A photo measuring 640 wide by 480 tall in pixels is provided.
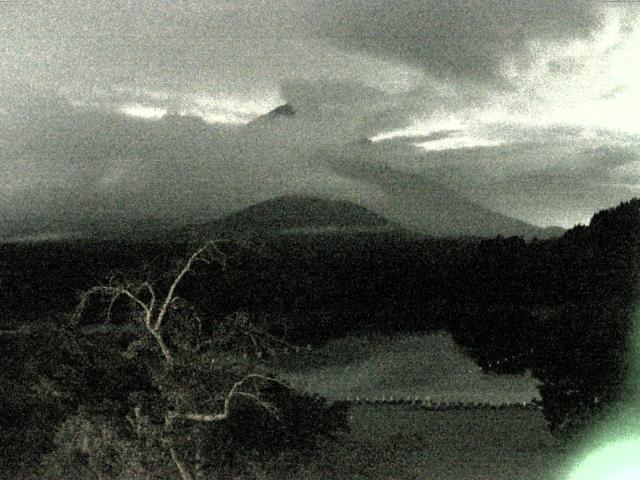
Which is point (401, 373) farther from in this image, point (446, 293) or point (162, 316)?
point (162, 316)

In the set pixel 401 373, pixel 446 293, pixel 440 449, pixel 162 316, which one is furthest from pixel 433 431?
pixel 446 293

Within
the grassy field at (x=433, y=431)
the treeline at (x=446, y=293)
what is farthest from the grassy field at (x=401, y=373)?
the treeline at (x=446, y=293)

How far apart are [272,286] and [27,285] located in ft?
33.2

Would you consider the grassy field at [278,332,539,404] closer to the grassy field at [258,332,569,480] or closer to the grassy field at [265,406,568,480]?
the grassy field at [258,332,569,480]

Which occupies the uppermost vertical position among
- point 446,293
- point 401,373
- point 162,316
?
point 162,316

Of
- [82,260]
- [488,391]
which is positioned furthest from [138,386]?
[82,260]

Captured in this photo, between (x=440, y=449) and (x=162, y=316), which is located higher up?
(x=162, y=316)

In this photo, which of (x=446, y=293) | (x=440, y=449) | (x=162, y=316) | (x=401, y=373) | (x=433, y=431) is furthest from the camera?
(x=446, y=293)

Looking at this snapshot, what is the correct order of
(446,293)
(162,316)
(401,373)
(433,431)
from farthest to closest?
(446,293), (401,373), (433,431), (162,316)

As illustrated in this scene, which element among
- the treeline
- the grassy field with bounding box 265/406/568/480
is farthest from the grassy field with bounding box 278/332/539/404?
the grassy field with bounding box 265/406/568/480

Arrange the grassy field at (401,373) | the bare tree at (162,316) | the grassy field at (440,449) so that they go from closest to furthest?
the bare tree at (162,316) → the grassy field at (440,449) → the grassy field at (401,373)

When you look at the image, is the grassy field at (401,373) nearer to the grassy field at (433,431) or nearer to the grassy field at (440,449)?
the grassy field at (433,431)

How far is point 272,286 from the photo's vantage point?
81.6 feet

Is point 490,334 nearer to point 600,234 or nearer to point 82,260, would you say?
point 600,234
